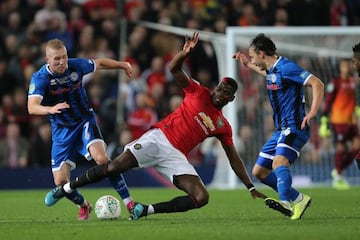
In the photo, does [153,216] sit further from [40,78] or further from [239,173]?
[40,78]

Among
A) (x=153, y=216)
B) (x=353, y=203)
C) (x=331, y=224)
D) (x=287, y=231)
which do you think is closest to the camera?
(x=287, y=231)

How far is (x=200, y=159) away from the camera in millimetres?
18500

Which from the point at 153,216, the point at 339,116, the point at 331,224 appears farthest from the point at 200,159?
the point at 331,224

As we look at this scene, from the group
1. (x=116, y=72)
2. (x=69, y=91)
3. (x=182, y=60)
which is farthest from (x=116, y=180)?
(x=116, y=72)

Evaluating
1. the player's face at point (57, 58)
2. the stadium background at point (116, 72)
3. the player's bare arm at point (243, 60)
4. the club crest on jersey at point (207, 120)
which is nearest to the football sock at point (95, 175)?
the club crest on jersey at point (207, 120)

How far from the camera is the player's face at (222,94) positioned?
31.9 ft

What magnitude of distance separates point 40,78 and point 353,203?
4534 mm

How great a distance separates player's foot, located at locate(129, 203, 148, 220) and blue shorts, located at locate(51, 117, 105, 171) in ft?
3.50

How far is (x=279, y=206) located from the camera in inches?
376

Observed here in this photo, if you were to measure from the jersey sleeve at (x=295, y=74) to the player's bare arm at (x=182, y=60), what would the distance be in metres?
1.08

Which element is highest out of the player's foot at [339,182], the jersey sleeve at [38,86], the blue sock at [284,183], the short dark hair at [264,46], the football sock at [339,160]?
the short dark hair at [264,46]

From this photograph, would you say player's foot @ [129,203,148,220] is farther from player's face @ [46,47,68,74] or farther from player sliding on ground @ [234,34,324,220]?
player's face @ [46,47,68,74]

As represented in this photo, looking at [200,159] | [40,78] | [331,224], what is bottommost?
[200,159]

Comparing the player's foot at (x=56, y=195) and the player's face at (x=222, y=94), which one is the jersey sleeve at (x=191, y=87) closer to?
the player's face at (x=222, y=94)
